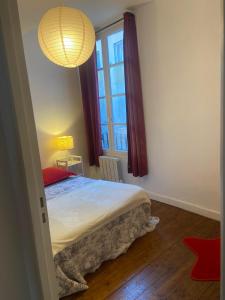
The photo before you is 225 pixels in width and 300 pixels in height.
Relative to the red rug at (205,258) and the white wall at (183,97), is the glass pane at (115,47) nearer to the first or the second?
the white wall at (183,97)

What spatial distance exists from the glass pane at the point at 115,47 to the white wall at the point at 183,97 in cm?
45

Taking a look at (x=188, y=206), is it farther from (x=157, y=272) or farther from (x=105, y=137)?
(x=105, y=137)

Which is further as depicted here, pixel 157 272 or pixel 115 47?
pixel 115 47

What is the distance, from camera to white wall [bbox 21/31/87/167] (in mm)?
3799

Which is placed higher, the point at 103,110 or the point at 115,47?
the point at 115,47

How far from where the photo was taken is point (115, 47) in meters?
3.79

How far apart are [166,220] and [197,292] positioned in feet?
3.76

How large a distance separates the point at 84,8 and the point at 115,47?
853 millimetres

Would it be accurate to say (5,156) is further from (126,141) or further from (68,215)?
(126,141)

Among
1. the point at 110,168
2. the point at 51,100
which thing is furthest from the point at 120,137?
the point at 51,100

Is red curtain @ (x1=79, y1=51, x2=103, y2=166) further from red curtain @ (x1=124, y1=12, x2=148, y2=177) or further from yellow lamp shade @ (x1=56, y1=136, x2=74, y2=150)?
red curtain @ (x1=124, y1=12, x2=148, y2=177)

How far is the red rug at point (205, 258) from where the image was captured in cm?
202

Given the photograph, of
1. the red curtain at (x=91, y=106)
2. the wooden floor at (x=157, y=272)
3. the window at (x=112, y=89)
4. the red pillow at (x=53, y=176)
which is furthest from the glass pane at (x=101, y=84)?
the wooden floor at (x=157, y=272)

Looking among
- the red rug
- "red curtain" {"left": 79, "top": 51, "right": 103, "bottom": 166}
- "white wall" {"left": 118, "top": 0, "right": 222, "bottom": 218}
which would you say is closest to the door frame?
the red rug
